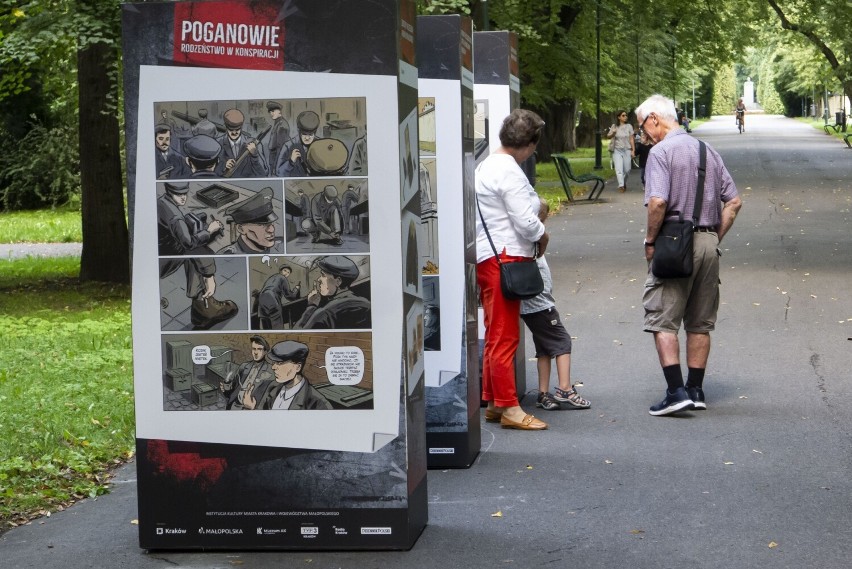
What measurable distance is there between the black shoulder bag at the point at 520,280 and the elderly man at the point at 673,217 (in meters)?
1.03

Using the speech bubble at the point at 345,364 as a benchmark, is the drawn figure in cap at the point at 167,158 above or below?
above

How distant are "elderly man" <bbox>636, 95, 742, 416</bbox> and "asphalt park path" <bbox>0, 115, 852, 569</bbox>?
15.2 inches

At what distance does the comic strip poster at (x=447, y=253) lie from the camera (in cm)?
684

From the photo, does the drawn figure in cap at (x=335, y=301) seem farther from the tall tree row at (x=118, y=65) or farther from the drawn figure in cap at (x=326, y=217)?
the tall tree row at (x=118, y=65)

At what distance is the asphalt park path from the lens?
5383mm

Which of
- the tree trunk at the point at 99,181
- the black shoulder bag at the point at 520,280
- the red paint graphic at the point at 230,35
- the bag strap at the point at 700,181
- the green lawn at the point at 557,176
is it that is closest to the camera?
the red paint graphic at the point at 230,35

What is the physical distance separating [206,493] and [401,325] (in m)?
1.09

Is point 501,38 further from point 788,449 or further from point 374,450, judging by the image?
point 374,450

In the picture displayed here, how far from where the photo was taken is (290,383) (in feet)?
17.6

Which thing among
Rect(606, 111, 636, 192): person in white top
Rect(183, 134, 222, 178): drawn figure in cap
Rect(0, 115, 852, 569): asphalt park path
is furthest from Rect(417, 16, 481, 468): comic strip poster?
Rect(606, 111, 636, 192): person in white top

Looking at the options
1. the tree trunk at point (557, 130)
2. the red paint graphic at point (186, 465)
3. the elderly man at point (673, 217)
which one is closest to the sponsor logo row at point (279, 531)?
the red paint graphic at point (186, 465)

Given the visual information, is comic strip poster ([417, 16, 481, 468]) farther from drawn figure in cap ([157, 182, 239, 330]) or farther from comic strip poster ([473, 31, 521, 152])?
drawn figure in cap ([157, 182, 239, 330])

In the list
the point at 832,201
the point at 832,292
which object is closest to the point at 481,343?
the point at 832,292

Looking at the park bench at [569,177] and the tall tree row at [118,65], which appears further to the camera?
the park bench at [569,177]
